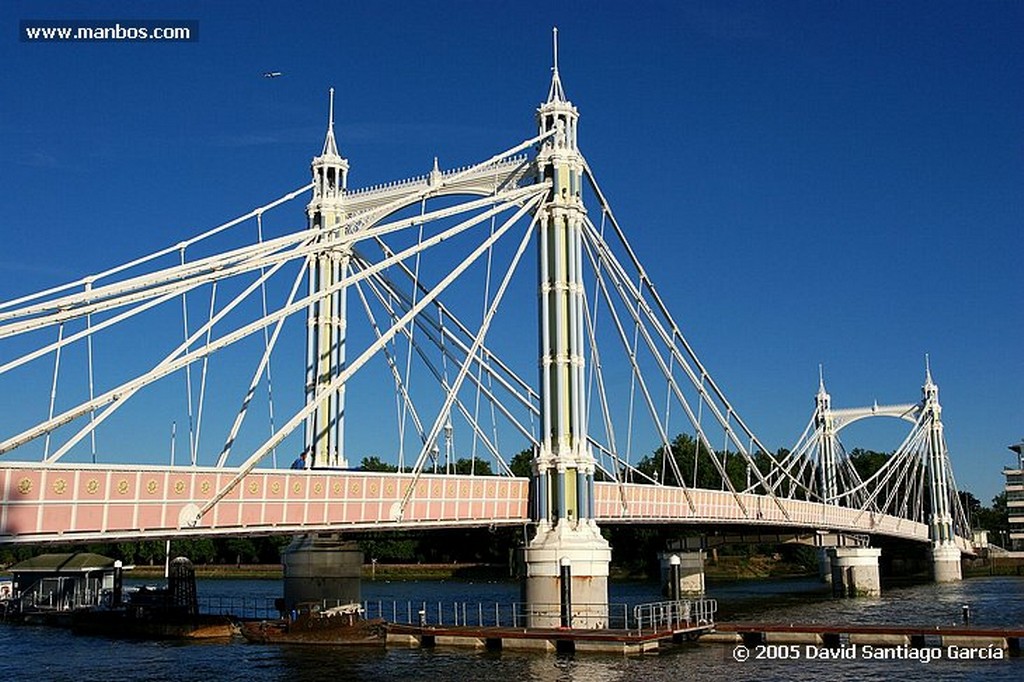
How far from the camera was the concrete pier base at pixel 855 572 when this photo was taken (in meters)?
92.8

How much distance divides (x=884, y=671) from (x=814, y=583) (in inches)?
3064

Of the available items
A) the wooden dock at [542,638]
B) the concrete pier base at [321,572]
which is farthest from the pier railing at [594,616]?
the concrete pier base at [321,572]

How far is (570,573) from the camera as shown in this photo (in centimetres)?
4825

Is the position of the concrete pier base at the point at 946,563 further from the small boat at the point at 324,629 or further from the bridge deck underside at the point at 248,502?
the small boat at the point at 324,629

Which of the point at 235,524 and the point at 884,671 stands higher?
the point at 235,524

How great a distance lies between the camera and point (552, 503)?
50.0 meters

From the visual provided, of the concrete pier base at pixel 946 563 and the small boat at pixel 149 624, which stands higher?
the concrete pier base at pixel 946 563

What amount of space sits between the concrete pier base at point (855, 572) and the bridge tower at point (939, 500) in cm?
2395

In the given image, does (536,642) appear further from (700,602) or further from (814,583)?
(814,583)

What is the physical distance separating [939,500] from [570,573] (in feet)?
284

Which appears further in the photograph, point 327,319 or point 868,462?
point 868,462

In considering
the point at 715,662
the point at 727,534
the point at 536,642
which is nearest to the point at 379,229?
the point at 536,642

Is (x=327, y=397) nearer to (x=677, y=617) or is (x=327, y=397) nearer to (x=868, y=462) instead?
(x=677, y=617)

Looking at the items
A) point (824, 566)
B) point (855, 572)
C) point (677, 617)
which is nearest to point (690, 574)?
point (855, 572)
